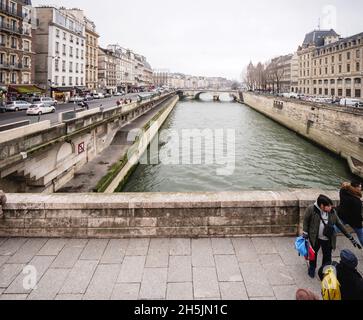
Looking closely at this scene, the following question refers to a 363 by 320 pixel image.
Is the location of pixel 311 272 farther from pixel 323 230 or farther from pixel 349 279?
pixel 349 279

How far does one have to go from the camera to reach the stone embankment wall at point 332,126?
23.0 meters

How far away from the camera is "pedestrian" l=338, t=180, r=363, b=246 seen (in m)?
A: 4.63

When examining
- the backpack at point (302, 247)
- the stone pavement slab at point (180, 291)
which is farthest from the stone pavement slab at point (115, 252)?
the backpack at point (302, 247)

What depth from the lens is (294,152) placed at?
2622cm

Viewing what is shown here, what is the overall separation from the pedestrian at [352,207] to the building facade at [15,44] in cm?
3802

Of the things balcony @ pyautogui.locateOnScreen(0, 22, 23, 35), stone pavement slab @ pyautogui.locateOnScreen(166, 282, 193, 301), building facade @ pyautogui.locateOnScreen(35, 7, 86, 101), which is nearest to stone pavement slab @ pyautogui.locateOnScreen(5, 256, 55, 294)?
stone pavement slab @ pyautogui.locateOnScreen(166, 282, 193, 301)

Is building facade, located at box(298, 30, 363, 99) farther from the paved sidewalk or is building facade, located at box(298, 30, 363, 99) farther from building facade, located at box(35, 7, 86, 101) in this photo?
the paved sidewalk

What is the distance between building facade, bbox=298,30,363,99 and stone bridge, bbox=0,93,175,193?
50.8 metres

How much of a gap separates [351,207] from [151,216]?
3102 millimetres

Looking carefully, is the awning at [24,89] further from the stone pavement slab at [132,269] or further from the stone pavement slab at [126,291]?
the stone pavement slab at [126,291]

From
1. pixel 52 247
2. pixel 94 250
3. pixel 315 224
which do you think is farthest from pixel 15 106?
pixel 315 224

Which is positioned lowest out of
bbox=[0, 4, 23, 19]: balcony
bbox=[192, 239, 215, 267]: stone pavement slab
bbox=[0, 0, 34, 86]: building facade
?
bbox=[192, 239, 215, 267]: stone pavement slab

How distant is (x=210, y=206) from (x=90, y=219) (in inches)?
79.3
